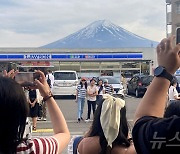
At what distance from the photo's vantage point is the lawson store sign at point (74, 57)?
36406 mm

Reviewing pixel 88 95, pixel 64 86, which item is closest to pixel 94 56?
pixel 64 86

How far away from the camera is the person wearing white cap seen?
337 centimetres

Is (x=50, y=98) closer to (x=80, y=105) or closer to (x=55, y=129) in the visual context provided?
(x=55, y=129)

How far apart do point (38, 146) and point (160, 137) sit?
73 cm

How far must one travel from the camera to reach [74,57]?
1467 inches

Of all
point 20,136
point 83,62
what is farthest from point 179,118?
point 83,62

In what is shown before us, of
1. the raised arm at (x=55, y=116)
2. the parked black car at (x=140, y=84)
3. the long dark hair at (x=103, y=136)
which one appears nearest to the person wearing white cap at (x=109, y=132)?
the long dark hair at (x=103, y=136)

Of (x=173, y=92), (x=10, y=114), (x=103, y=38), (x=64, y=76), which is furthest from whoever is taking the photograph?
(x=103, y=38)

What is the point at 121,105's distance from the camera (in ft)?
11.5

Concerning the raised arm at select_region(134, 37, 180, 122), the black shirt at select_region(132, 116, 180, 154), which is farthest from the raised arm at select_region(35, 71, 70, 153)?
the black shirt at select_region(132, 116, 180, 154)

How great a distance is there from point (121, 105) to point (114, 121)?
20cm

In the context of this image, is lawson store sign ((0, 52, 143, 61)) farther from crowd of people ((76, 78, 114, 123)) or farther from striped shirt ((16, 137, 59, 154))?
striped shirt ((16, 137, 59, 154))

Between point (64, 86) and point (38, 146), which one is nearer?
point (38, 146)

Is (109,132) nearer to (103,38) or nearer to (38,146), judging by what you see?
(38,146)
